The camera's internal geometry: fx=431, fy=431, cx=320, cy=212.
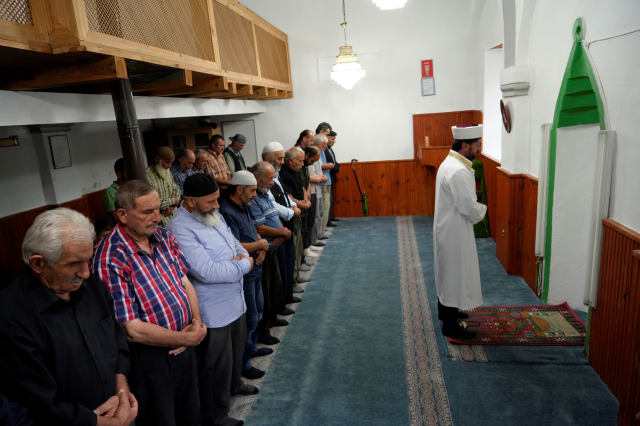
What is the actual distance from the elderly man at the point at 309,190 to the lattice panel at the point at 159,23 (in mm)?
1679

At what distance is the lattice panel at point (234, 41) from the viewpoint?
5074 millimetres

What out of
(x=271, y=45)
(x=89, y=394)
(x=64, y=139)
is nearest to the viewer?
(x=89, y=394)

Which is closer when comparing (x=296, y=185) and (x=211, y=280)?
(x=211, y=280)

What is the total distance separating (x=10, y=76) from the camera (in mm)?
3254

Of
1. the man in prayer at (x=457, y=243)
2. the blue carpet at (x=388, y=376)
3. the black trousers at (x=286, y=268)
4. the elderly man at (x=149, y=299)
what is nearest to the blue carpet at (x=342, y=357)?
the blue carpet at (x=388, y=376)

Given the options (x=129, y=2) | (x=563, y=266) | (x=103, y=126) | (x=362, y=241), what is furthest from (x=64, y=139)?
(x=563, y=266)

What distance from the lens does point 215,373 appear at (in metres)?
2.65

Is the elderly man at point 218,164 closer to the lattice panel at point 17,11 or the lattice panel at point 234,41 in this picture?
the lattice panel at point 234,41

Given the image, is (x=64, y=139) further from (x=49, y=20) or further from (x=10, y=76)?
(x=49, y=20)

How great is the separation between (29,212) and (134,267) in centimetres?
428

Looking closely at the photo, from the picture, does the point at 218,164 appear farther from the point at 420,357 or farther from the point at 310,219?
the point at 420,357

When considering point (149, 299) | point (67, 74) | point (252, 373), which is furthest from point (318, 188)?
point (149, 299)

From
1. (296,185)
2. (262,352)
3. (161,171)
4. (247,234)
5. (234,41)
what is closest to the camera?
(247,234)

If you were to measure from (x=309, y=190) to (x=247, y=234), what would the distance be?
101 inches
